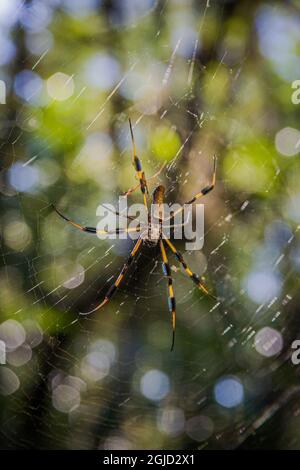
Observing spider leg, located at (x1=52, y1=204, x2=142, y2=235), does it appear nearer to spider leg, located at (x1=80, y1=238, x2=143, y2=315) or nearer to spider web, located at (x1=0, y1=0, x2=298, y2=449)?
spider leg, located at (x1=80, y1=238, x2=143, y2=315)

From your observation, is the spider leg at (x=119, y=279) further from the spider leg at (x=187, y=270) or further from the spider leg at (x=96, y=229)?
the spider leg at (x=187, y=270)

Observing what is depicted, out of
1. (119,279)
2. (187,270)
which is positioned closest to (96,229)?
(119,279)

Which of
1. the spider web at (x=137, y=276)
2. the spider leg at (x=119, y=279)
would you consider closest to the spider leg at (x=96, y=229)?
the spider leg at (x=119, y=279)

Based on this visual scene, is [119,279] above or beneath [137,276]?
beneath

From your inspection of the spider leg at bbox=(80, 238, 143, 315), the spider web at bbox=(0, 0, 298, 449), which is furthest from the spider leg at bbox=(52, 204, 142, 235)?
the spider web at bbox=(0, 0, 298, 449)

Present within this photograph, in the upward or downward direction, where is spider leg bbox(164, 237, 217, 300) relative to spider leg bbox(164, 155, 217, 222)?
downward

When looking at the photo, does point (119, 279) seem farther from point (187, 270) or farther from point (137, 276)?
point (187, 270)
